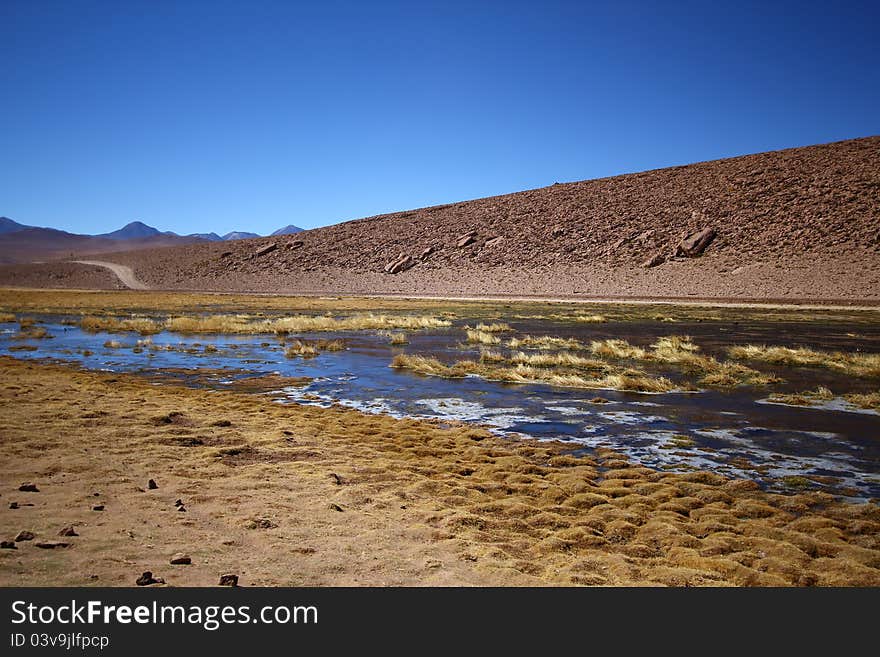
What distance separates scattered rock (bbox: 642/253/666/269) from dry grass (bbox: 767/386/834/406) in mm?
52750

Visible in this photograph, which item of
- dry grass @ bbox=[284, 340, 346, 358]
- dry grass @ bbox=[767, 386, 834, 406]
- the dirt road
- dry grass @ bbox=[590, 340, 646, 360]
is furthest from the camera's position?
the dirt road

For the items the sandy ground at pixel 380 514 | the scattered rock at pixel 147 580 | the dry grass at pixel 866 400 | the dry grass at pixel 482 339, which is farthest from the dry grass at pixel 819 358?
the scattered rock at pixel 147 580

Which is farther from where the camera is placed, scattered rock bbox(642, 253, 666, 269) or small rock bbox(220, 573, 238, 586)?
scattered rock bbox(642, 253, 666, 269)

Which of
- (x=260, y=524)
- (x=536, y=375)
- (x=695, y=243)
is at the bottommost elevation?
(x=260, y=524)

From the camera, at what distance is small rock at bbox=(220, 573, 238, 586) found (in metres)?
4.68

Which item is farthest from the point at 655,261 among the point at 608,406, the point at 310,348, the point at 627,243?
the point at 608,406

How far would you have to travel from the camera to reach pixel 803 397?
1446cm

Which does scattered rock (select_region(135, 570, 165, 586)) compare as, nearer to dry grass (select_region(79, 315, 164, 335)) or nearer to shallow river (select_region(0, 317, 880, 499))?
shallow river (select_region(0, 317, 880, 499))

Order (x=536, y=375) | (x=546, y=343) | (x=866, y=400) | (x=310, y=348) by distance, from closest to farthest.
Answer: (x=866, y=400), (x=536, y=375), (x=310, y=348), (x=546, y=343)

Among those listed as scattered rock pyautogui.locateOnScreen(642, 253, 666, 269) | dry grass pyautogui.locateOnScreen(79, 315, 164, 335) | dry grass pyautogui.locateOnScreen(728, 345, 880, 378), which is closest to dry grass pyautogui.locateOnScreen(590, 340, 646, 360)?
dry grass pyautogui.locateOnScreen(728, 345, 880, 378)

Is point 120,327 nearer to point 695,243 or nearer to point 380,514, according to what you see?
point 380,514

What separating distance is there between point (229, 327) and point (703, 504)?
28412 mm

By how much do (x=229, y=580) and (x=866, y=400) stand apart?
48.8ft

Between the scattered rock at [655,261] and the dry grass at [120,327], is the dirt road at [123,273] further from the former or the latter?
the scattered rock at [655,261]
